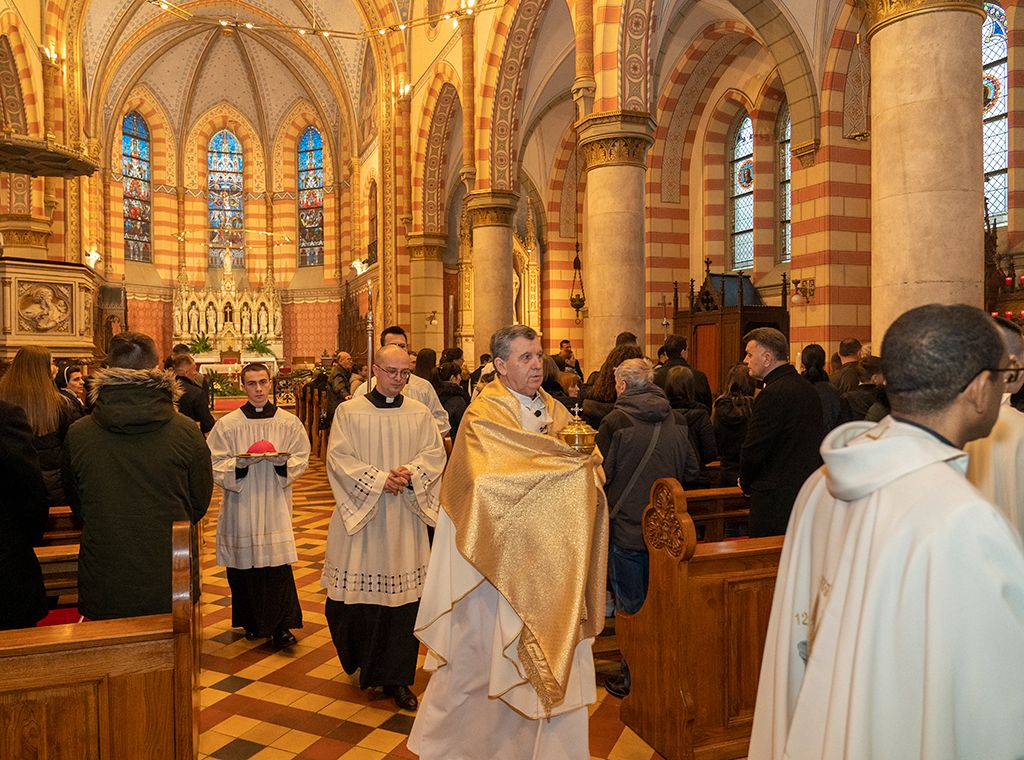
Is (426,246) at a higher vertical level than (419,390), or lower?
higher

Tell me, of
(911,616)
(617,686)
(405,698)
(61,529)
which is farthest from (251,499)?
(911,616)

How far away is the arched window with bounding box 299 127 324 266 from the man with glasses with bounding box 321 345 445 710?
27.0 meters

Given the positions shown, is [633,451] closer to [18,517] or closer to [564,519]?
[564,519]

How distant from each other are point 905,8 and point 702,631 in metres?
4.40

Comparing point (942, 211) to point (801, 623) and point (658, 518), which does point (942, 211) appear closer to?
point (658, 518)

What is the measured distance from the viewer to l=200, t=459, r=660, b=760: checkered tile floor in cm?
371

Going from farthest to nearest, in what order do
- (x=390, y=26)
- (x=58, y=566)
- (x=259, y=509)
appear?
(x=390, y=26)
(x=259, y=509)
(x=58, y=566)

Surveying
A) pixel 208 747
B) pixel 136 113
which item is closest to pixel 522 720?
pixel 208 747

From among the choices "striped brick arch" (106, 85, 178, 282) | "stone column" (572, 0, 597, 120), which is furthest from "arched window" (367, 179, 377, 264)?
"stone column" (572, 0, 597, 120)

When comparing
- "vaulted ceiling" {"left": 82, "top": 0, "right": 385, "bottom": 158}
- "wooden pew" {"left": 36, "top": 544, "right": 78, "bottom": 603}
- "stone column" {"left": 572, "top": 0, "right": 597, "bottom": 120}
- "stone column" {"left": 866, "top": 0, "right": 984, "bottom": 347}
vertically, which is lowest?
"wooden pew" {"left": 36, "top": 544, "right": 78, "bottom": 603}

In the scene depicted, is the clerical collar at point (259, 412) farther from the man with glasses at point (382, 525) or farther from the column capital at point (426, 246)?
the column capital at point (426, 246)

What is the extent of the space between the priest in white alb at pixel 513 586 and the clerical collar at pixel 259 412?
7.70 ft

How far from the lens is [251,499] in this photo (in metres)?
5.05

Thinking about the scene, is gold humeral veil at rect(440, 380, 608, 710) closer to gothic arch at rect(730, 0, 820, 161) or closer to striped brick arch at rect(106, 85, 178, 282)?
gothic arch at rect(730, 0, 820, 161)
